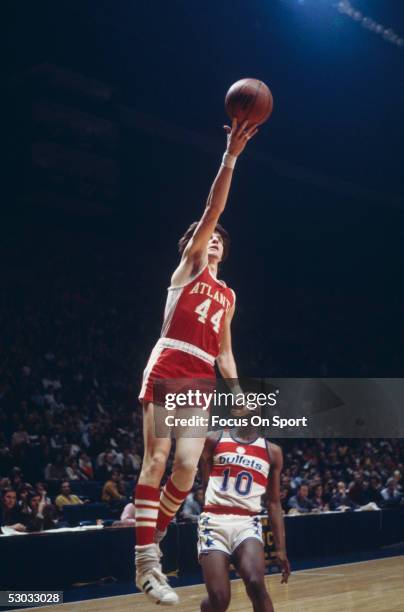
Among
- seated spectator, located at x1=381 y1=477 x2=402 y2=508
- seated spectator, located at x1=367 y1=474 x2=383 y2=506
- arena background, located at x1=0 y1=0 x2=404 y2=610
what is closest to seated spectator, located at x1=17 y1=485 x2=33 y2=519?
arena background, located at x1=0 y1=0 x2=404 y2=610

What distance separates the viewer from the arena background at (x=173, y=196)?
13383mm

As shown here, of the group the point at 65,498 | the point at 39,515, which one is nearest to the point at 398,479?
the point at 65,498

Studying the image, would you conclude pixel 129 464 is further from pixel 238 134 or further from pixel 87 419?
pixel 238 134

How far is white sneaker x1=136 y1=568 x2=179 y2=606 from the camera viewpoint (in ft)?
11.1

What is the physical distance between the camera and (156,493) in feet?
12.3

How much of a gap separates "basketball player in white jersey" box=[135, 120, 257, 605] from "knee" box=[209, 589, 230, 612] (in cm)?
112

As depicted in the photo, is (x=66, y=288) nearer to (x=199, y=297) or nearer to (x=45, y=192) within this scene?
(x=45, y=192)

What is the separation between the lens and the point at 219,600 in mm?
4836

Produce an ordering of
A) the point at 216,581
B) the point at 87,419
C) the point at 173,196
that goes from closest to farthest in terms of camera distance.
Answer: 1. the point at 216,581
2. the point at 87,419
3. the point at 173,196

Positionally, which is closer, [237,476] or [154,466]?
[154,466]

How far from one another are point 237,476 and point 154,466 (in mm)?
1758

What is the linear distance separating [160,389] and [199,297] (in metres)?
0.50

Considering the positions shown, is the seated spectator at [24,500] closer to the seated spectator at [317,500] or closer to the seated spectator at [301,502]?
the seated spectator at [301,502]

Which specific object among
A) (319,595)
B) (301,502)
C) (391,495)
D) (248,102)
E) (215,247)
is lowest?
(319,595)
